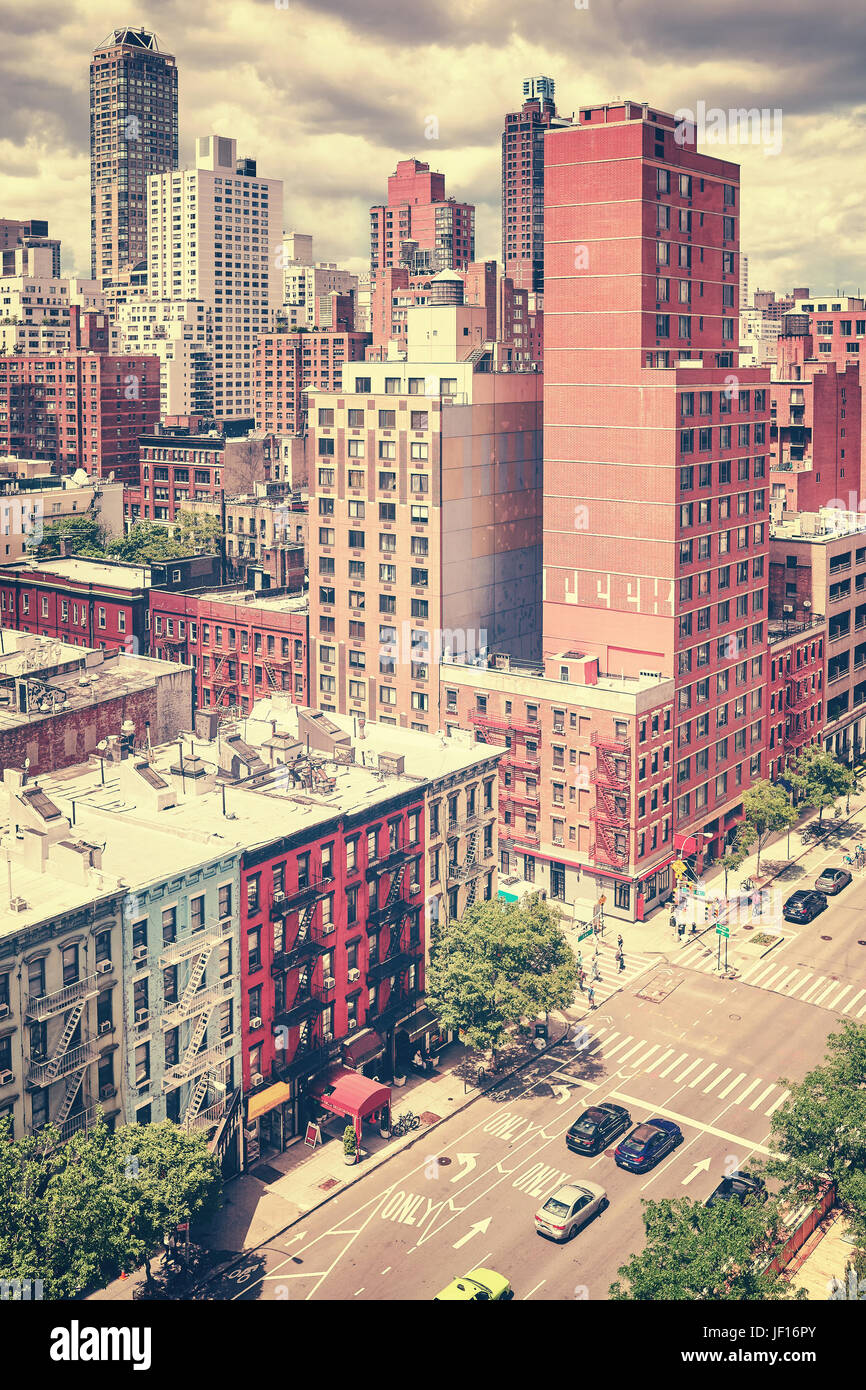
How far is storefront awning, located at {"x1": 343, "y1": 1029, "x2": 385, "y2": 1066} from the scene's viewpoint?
70500 millimetres

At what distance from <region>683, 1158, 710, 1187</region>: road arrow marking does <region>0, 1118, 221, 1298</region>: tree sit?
21964 millimetres

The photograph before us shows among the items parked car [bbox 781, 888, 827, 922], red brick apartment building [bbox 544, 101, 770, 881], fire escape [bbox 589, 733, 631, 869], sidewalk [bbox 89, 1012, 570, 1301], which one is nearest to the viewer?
sidewalk [bbox 89, 1012, 570, 1301]

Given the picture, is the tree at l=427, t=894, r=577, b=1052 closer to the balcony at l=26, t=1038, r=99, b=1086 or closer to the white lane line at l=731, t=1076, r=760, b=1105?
the white lane line at l=731, t=1076, r=760, b=1105

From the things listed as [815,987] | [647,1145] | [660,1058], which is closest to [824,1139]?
[647,1145]

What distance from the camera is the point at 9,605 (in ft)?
462

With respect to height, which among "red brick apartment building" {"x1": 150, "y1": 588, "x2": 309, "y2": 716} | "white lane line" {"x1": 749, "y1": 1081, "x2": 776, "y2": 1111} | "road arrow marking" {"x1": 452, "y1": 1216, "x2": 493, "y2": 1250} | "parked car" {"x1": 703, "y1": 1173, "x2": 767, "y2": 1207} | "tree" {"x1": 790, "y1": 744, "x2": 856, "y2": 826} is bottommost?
"road arrow marking" {"x1": 452, "y1": 1216, "x2": 493, "y2": 1250}

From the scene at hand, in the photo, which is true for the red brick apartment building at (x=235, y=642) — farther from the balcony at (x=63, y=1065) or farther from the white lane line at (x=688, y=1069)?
the balcony at (x=63, y=1065)

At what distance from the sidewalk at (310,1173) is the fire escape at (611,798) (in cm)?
2061

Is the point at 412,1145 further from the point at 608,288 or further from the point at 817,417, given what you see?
the point at 817,417

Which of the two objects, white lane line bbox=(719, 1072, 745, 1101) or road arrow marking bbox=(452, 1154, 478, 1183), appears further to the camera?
white lane line bbox=(719, 1072, 745, 1101)

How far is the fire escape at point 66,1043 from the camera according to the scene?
179ft

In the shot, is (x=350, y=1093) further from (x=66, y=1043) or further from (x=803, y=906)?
(x=803, y=906)

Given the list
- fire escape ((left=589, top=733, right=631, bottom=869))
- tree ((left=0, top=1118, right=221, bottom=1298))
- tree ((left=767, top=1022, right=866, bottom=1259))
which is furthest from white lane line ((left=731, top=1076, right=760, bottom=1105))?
tree ((left=0, top=1118, right=221, bottom=1298))

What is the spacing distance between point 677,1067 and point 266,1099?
2373cm
